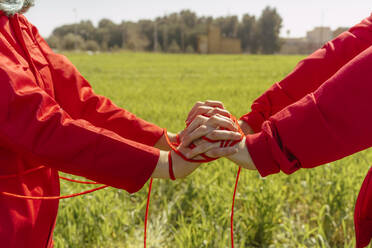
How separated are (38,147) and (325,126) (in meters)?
0.71

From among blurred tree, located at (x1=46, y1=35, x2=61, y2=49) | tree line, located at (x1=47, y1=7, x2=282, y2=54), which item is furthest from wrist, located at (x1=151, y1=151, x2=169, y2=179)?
blurred tree, located at (x1=46, y1=35, x2=61, y2=49)

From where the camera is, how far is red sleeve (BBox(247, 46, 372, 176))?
35.5 inches

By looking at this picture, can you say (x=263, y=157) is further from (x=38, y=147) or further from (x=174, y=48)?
(x=174, y=48)

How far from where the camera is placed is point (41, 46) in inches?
50.2

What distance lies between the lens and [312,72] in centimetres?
153

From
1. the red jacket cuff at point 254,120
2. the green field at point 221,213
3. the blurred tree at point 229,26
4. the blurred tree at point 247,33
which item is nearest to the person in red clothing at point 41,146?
the red jacket cuff at point 254,120

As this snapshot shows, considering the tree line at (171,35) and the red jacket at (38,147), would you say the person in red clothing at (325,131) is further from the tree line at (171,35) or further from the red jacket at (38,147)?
the tree line at (171,35)

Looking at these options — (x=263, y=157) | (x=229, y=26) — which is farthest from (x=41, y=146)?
(x=229, y=26)

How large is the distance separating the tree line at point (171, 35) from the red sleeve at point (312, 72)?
58.5m

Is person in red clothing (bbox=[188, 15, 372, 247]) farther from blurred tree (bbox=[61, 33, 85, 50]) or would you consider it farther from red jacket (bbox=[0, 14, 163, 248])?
blurred tree (bbox=[61, 33, 85, 50])

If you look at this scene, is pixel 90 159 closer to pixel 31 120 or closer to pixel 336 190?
pixel 31 120

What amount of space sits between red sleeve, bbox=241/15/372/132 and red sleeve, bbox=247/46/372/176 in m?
0.54

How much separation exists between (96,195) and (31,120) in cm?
201

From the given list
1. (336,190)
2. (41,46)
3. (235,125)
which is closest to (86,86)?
(41,46)
